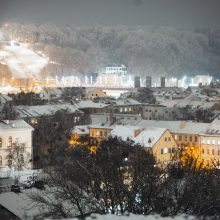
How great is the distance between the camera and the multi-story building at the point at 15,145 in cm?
2789

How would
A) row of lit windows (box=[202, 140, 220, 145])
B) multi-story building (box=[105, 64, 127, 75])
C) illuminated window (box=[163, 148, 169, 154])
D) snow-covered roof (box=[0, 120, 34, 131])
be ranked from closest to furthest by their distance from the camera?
snow-covered roof (box=[0, 120, 34, 131]) → illuminated window (box=[163, 148, 169, 154]) → row of lit windows (box=[202, 140, 220, 145]) → multi-story building (box=[105, 64, 127, 75])

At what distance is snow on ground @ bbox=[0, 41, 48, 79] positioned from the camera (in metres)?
109

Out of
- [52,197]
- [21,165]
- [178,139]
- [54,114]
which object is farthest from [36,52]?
[52,197]

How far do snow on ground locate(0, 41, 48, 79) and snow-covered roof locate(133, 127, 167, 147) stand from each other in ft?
240

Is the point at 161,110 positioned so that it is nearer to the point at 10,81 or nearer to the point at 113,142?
the point at 113,142

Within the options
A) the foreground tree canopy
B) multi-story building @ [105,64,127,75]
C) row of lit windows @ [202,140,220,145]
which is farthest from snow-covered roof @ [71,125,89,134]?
multi-story building @ [105,64,127,75]

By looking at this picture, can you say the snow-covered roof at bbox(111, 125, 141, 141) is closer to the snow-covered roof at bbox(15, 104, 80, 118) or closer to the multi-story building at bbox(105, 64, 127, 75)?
the snow-covered roof at bbox(15, 104, 80, 118)

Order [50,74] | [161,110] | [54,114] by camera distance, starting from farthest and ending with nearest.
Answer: [50,74] → [161,110] → [54,114]

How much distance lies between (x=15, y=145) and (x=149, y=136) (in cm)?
713

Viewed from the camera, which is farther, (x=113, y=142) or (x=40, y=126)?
(x=40, y=126)

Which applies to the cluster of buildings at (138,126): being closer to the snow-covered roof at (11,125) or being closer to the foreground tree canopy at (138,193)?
the snow-covered roof at (11,125)

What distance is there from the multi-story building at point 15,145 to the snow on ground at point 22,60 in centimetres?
7452

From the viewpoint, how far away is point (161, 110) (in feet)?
192

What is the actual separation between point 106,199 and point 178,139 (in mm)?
27106
